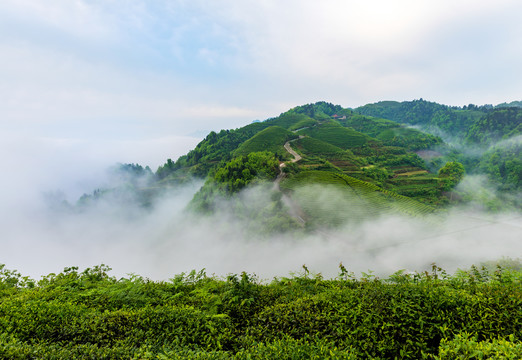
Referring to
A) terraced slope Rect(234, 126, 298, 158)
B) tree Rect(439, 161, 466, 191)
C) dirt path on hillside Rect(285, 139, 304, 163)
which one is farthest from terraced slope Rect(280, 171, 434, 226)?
terraced slope Rect(234, 126, 298, 158)

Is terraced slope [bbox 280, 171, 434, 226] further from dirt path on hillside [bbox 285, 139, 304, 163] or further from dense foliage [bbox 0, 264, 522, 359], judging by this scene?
dense foliage [bbox 0, 264, 522, 359]

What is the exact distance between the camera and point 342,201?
4219 centimetres

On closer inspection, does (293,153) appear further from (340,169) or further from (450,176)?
(450,176)

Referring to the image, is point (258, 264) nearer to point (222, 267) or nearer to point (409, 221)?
point (222, 267)

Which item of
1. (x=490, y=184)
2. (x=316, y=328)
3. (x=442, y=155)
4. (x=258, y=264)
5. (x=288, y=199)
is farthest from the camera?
(x=442, y=155)

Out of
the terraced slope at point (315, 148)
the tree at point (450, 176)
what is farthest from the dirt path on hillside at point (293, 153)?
the tree at point (450, 176)

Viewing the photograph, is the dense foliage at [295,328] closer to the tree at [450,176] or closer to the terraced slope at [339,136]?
the tree at [450,176]

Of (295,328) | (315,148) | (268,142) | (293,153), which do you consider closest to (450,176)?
(315,148)

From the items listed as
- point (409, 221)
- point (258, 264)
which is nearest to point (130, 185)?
point (258, 264)

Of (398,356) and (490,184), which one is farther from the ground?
(398,356)

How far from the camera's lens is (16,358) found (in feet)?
13.0

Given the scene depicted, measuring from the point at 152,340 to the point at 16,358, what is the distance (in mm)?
2075

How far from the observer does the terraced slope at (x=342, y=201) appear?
3891 cm

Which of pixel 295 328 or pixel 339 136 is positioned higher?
pixel 339 136
